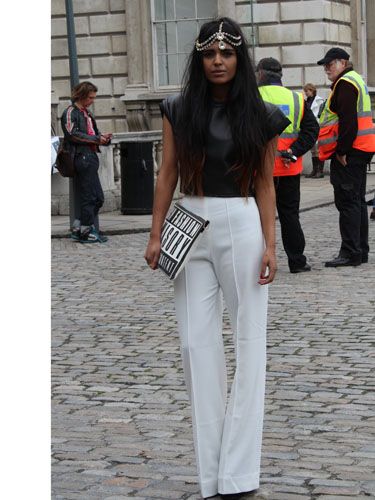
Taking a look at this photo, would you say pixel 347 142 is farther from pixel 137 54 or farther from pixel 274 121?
pixel 137 54

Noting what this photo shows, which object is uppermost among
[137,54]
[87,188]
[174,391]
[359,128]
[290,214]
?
[137,54]

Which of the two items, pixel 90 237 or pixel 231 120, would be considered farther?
pixel 90 237

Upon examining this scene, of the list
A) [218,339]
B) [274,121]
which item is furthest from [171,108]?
[218,339]

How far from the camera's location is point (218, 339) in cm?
496

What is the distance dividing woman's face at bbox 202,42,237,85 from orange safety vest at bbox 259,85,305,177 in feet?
20.5

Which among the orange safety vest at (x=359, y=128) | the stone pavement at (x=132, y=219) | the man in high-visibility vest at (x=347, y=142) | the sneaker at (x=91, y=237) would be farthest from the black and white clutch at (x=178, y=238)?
the stone pavement at (x=132, y=219)

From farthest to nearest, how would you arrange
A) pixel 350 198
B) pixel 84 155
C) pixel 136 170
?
pixel 136 170 < pixel 84 155 < pixel 350 198

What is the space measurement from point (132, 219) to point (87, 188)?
275 centimetres

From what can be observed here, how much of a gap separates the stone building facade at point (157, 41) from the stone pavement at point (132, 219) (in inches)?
150

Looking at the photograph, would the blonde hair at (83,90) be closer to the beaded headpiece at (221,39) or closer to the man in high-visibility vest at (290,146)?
the man in high-visibility vest at (290,146)

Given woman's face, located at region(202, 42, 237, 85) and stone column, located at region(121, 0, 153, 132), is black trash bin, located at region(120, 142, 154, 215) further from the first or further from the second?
woman's face, located at region(202, 42, 237, 85)

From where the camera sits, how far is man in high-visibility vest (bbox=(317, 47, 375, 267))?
37.7ft

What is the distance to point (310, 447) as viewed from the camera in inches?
223
